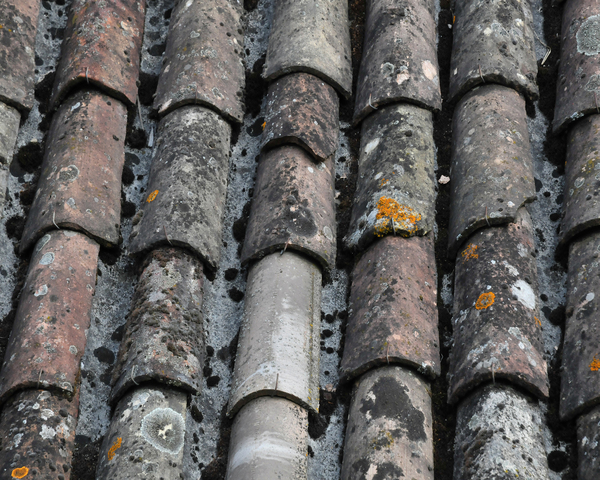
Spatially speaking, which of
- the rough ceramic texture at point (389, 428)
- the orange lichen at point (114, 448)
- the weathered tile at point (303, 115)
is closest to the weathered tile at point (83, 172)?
the weathered tile at point (303, 115)

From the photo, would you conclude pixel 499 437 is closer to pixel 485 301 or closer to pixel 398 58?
pixel 485 301

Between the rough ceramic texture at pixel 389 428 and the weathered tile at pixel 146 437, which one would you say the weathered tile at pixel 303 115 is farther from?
the weathered tile at pixel 146 437

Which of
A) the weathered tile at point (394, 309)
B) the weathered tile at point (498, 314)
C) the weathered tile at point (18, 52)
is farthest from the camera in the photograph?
the weathered tile at point (18, 52)

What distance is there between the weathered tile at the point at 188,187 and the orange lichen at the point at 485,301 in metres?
1.57

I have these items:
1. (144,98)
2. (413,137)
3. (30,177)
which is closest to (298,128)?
(413,137)

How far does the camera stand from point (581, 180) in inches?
192

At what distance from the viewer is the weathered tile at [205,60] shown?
548 cm

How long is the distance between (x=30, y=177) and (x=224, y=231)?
4.35ft

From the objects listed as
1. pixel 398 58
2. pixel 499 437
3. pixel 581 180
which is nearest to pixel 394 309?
pixel 499 437

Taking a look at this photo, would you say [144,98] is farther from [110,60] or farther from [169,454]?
[169,454]

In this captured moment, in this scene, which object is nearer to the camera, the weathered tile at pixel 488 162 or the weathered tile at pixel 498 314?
the weathered tile at pixel 498 314

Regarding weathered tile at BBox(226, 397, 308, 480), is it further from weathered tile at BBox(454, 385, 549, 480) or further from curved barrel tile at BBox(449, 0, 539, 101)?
curved barrel tile at BBox(449, 0, 539, 101)

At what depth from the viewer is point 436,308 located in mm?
4566

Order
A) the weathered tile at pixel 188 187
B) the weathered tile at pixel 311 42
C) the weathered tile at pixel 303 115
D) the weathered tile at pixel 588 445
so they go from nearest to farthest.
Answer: the weathered tile at pixel 588 445 → the weathered tile at pixel 188 187 → the weathered tile at pixel 303 115 → the weathered tile at pixel 311 42
